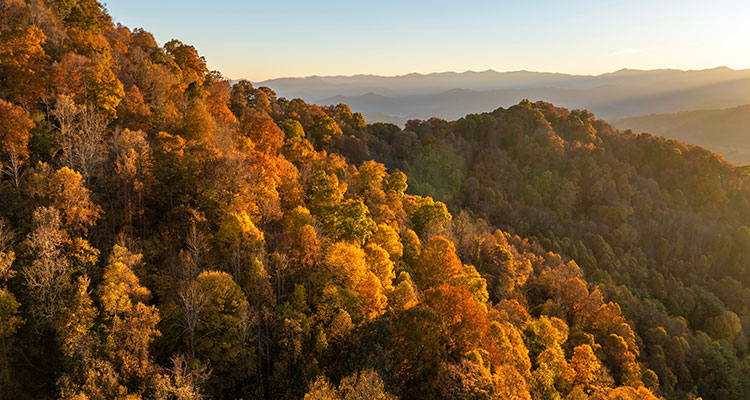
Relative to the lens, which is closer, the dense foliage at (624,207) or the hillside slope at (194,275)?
the hillside slope at (194,275)

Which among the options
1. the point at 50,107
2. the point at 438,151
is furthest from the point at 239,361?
the point at 438,151

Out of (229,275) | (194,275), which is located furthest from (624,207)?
(194,275)

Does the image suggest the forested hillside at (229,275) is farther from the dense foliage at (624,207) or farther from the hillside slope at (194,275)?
→ the dense foliage at (624,207)

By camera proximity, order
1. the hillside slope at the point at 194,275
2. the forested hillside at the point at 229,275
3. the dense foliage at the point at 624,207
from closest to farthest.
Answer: the hillside slope at the point at 194,275
the forested hillside at the point at 229,275
the dense foliage at the point at 624,207

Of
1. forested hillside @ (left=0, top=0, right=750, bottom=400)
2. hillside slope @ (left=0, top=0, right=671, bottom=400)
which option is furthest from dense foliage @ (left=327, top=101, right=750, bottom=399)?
hillside slope @ (left=0, top=0, right=671, bottom=400)

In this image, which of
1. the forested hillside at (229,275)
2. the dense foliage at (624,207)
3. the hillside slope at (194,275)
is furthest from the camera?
the dense foliage at (624,207)

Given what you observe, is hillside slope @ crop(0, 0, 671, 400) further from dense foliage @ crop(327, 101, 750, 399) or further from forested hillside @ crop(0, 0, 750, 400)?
dense foliage @ crop(327, 101, 750, 399)

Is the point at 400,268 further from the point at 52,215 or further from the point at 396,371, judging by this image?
the point at 52,215

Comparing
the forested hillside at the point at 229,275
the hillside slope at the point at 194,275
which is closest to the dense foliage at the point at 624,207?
the forested hillside at the point at 229,275

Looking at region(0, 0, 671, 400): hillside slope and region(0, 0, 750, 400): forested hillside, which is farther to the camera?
region(0, 0, 750, 400): forested hillside
